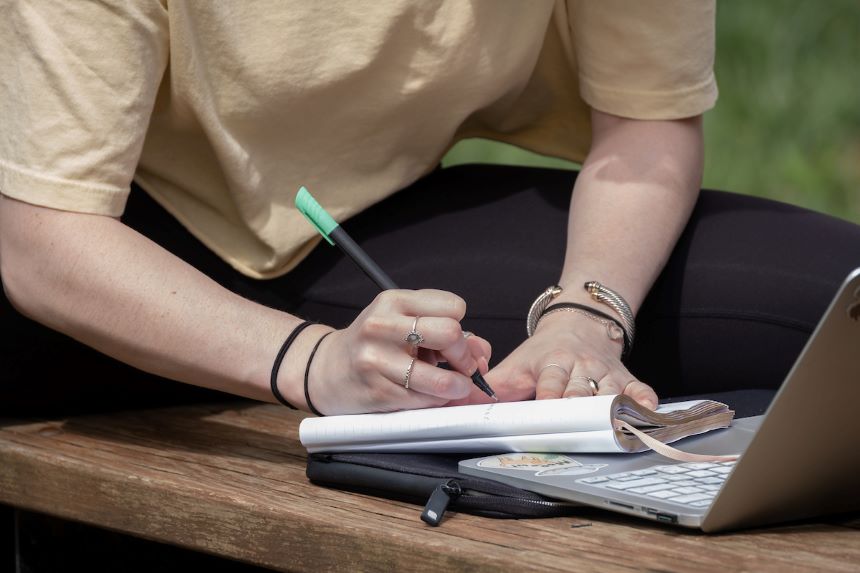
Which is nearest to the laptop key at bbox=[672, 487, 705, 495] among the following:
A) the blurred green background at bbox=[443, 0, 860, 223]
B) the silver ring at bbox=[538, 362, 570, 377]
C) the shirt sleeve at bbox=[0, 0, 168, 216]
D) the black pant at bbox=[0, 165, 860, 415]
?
the silver ring at bbox=[538, 362, 570, 377]

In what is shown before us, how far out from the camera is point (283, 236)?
1630 millimetres

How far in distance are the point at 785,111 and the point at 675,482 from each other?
3638 millimetres

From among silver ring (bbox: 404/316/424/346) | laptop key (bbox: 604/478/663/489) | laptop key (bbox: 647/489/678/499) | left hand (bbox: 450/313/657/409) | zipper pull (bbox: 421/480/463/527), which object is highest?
silver ring (bbox: 404/316/424/346)

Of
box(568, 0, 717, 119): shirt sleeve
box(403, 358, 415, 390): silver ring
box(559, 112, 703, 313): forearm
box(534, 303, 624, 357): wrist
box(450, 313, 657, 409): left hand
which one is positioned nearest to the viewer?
box(403, 358, 415, 390): silver ring

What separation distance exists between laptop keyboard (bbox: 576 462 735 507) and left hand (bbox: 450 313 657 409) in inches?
6.3

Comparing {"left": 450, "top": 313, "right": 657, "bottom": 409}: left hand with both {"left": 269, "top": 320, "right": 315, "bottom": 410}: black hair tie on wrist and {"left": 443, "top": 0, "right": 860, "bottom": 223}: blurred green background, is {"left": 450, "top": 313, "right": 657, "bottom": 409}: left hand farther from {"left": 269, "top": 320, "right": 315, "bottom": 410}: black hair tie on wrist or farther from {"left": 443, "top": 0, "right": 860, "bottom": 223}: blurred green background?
{"left": 443, "top": 0, "right": 860, "bottom": 223}: blurred green background

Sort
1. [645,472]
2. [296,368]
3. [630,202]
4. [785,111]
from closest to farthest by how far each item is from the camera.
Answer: [645,472], [296,368], [630,202], [785,111]

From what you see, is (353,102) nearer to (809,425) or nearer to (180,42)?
(180,42)

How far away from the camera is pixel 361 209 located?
5.57ft

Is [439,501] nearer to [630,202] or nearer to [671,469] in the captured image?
[671,469]

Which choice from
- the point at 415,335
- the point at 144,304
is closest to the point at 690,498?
the point at 415,335

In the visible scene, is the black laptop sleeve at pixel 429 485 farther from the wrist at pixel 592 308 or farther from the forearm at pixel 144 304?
the wrist at pixel 592 308

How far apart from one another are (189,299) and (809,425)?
0.64m

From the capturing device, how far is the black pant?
1580mm
